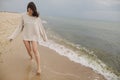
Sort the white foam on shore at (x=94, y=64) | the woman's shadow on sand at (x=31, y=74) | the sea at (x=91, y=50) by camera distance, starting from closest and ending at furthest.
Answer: the woman's shadow on sand at (x=31, y=74)
the white foam on shore at (x=94, y=64)
the sea at (x=91, y=50)

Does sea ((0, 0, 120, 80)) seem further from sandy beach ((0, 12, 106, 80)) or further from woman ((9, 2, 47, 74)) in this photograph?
woman ((9, 2, 47, 74))

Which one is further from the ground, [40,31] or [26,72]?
[40,31]

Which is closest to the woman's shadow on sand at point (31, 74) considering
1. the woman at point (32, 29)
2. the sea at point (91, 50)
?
the woman at point (32, 29)

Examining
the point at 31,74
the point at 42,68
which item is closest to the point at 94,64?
the point at 42,68

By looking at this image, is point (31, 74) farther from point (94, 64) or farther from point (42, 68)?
point (94, 64)

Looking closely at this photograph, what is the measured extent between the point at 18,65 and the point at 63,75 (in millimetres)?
1631

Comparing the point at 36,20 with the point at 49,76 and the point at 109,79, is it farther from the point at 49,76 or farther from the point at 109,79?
the point at 109,79

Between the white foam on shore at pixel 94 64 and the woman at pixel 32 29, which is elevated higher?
the woman at pixel 32 29

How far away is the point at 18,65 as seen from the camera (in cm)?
824

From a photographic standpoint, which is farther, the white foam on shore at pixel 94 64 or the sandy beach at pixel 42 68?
the white foam on shore at pixel 94 64

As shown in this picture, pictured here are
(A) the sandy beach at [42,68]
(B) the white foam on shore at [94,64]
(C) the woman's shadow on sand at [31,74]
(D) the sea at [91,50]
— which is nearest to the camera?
(C) the woman's shadow on sand at [31,74]

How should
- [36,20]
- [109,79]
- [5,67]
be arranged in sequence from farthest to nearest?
[109,79] → [5,67] → [36,20]

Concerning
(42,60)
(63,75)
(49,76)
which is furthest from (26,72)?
(42,60)

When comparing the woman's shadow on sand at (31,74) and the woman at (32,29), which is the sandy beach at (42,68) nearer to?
the woman's shadow on sand at (31,74)
